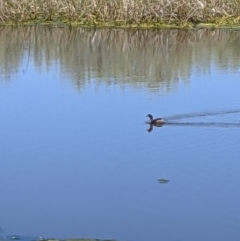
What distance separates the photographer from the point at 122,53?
14.5 m

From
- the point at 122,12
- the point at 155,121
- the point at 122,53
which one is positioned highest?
the point at 122,12

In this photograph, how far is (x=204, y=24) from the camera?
18.1 metres

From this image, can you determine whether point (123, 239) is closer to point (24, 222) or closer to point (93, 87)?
point (24, 222)

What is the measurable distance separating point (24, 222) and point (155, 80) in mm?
5949

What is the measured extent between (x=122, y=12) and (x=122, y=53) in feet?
12.1

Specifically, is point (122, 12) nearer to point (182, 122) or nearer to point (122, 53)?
point (122, 53)

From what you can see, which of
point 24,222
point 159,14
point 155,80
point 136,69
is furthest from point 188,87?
point 159,14

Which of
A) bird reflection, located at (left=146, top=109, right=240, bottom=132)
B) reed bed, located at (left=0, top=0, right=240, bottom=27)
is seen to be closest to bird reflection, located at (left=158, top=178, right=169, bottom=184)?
bird reflection, located at (left=146, top=109, right=240, bottom=132)

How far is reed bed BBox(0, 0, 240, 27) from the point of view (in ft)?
58.3

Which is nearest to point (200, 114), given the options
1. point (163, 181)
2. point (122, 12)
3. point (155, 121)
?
point (155, 121)

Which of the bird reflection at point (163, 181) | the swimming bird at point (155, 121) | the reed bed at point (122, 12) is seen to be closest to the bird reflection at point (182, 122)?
the swimming bird at point (155, 121)

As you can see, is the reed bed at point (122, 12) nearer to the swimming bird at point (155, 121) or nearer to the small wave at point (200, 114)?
the small wave at point (200, 114)

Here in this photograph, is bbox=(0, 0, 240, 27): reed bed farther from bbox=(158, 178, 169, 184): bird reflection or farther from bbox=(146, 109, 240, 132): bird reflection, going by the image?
bbox=(158, 178, 169, 184): bird reflection

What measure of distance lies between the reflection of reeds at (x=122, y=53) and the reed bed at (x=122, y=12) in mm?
536
